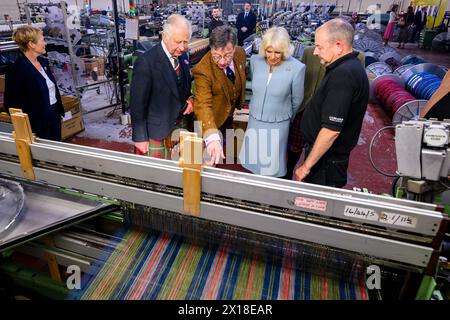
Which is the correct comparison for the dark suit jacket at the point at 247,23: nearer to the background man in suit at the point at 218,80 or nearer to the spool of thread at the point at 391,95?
the spool of thread at the point at 391,95

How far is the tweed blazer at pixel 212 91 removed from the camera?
2016mm

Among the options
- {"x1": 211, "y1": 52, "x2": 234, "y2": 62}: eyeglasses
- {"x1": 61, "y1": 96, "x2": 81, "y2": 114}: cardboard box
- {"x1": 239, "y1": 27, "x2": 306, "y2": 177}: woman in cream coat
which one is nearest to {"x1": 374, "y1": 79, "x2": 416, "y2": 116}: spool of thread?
{"x1": 239, "y1": 27, "x2": 306, "y2": 177}: woman in cream coat

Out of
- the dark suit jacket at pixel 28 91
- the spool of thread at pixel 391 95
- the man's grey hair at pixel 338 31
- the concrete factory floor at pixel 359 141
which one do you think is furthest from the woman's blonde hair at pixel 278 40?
the spool of thread at pixel 391 95

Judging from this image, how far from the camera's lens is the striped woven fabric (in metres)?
1.18

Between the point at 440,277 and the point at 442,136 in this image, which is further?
the point at 440,277

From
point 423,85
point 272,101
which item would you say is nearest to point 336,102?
point 272,101

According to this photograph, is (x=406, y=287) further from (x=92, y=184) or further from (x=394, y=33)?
(x=394, y=33)

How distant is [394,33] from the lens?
1498 centimetres

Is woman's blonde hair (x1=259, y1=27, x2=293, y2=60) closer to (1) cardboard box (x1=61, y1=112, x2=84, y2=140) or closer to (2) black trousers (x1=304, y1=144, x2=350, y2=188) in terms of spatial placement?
(2) black trousers (x1=304, y1=144, x2=350, y2=188)

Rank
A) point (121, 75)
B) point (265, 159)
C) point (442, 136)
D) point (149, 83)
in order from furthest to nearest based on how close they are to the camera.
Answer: point (121, 75) → point (265, 159) → point (149, 83) → point (442, 136)

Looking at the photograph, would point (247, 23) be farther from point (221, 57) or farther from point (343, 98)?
point (343, 98)
